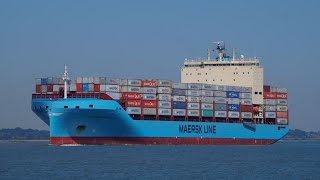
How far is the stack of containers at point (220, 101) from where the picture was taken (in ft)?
286

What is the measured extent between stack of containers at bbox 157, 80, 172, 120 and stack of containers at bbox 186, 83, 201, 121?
9.24 feet

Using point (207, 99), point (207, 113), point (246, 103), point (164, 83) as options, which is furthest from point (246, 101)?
point (164, 83)

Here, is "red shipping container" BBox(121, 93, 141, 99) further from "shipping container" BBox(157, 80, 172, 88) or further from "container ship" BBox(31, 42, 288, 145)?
"shipping container" BBox(157, 80, 172, 88)

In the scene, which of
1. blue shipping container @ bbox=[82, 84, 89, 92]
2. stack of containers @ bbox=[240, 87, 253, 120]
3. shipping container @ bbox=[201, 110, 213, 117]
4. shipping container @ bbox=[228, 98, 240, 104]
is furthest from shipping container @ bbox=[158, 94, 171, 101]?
stack of containers @ bbox=[240, 87, 253, 120]

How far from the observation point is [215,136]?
286ft

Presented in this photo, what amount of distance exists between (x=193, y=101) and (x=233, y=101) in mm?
6143

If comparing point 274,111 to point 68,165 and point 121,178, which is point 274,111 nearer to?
point 68,165

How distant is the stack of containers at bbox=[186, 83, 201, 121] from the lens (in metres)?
84.6

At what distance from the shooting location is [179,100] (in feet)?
274

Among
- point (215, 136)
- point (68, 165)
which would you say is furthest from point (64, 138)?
point (68, 165)

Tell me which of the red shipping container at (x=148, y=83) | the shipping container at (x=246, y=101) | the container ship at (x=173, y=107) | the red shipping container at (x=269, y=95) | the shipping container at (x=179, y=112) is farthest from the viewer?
the red shipping container at (x=269, y=95)

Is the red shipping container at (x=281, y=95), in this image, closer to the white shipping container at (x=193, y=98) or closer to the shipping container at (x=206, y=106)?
the shipping container at (x=206, y=106)

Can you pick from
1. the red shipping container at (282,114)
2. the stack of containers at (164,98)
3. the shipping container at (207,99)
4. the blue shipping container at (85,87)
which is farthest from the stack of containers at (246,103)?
the blue shipping container at (85,87)

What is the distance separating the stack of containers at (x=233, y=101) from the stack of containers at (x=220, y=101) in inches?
27.0
